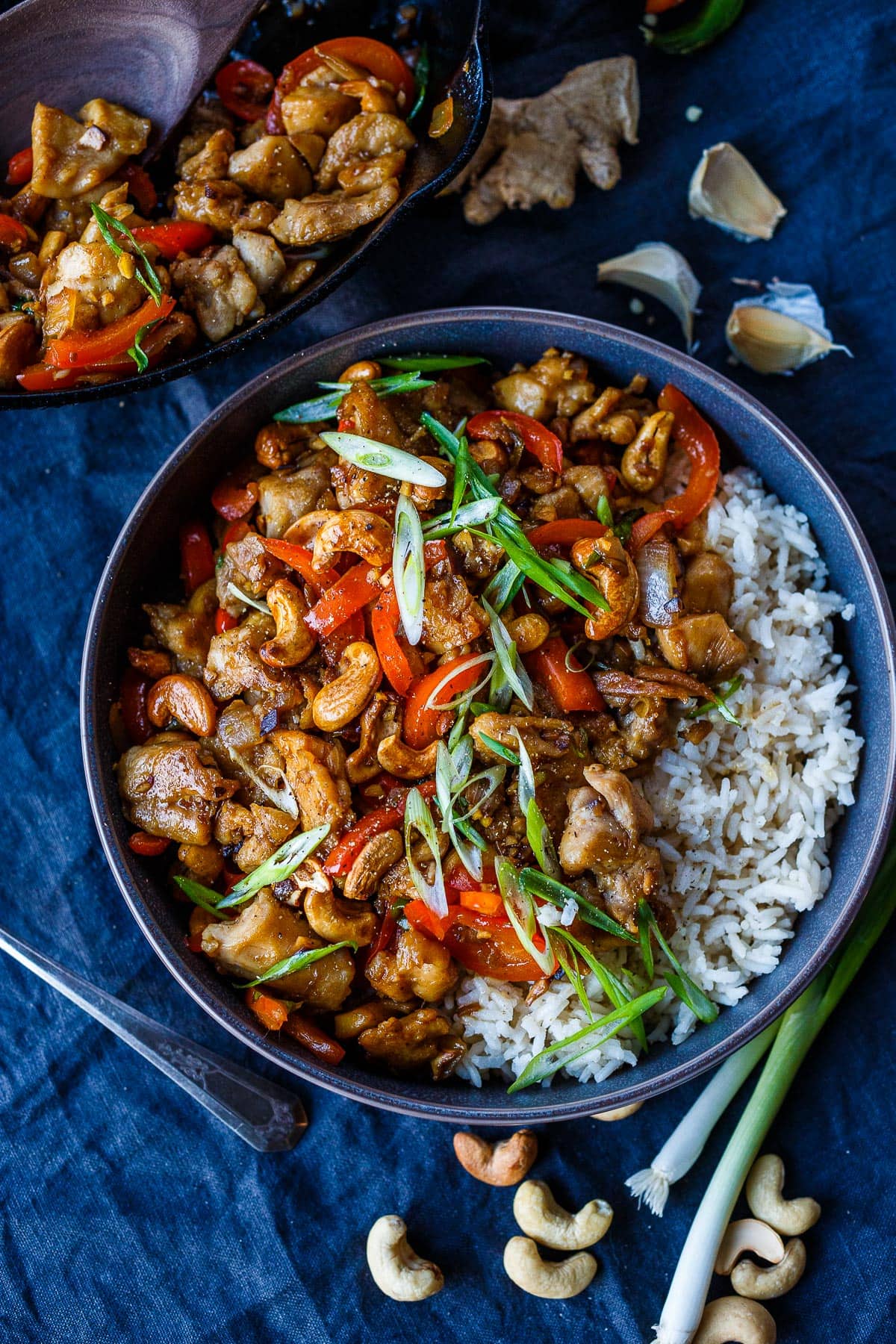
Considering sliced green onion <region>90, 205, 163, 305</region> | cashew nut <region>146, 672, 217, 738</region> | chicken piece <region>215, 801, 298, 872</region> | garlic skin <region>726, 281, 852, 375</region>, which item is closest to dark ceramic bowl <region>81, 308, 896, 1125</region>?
cashew nut <region>146, 672, 217, 738</region>

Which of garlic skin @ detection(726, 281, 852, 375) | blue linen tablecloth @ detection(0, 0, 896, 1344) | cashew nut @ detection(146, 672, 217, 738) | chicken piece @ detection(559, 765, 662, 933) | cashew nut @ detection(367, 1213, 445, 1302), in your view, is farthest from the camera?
garlic skin @ detection(726, 281, 852, 375)

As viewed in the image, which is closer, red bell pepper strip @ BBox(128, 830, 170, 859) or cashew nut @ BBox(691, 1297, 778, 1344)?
red bell pepper strip @ BBox(128, 830, 170, 859)

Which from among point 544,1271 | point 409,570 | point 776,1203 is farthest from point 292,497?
point 776,1203

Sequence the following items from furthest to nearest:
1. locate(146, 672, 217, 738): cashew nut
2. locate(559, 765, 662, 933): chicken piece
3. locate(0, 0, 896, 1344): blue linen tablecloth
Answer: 1. locate(0, 0, 896, 1344): blue linen tablecloth
2. locate(146, 672, 217, 738): cashew nut
3. locate(559, 765, 662, 933): chicken piece

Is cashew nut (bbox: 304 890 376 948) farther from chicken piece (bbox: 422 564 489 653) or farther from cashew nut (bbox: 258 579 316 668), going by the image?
chicken piece (bbox: 422 564 489 653)

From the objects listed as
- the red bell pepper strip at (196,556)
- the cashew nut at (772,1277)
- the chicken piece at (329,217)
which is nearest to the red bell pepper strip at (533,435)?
the chicken piece at (329,217)

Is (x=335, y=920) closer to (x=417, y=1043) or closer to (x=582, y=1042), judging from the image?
(x=417, y=1043)
